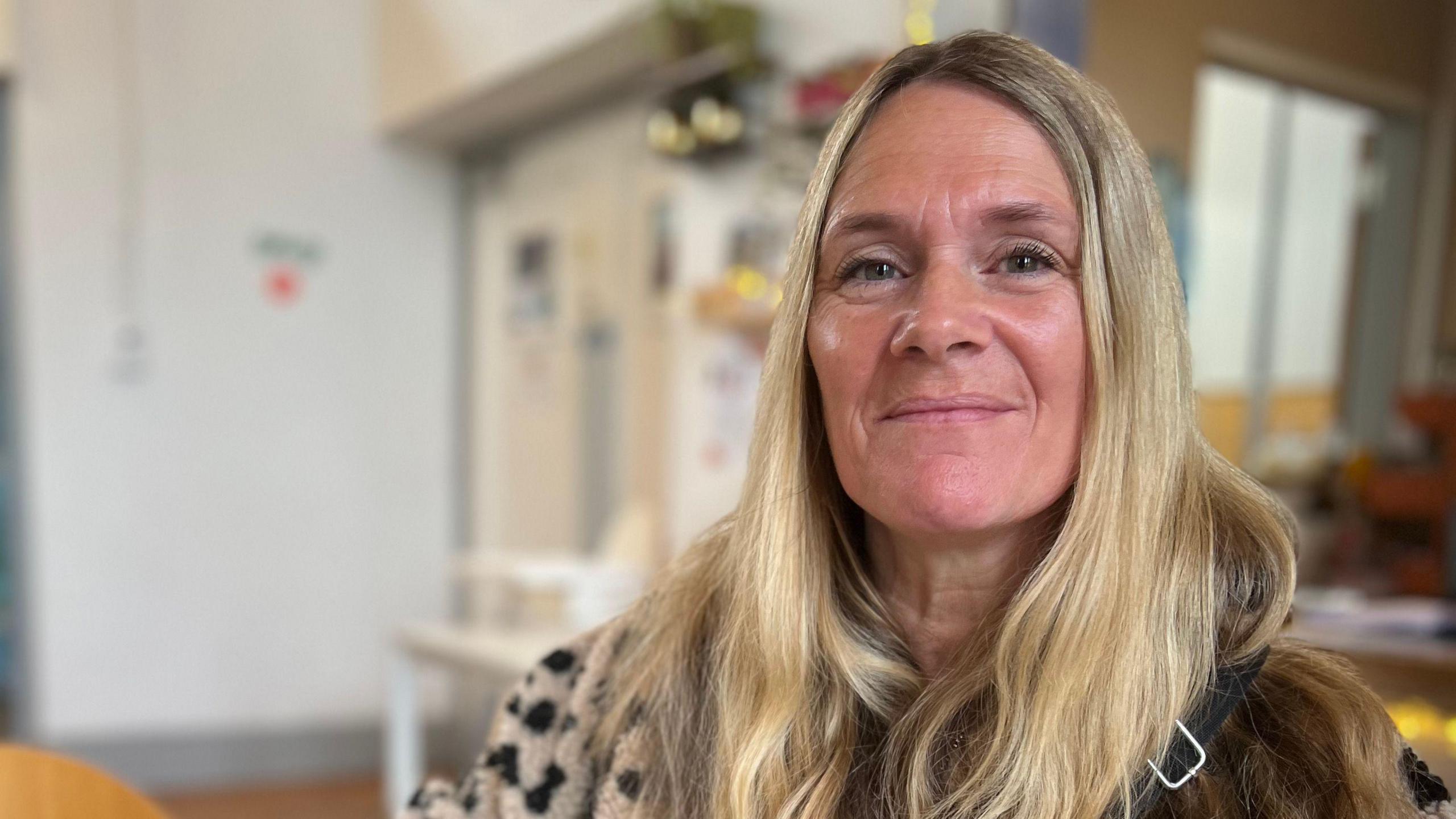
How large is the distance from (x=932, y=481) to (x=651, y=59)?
2.71 meters

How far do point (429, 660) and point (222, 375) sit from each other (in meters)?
1.85

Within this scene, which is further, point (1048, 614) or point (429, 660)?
point (429, 660)

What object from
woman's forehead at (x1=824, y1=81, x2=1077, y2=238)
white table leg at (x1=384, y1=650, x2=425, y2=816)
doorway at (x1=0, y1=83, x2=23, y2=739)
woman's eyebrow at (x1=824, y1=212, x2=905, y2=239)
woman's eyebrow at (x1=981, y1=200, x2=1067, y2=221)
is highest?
woman's forehead at (x1=824, y1=81, x2=1077, y2=238)

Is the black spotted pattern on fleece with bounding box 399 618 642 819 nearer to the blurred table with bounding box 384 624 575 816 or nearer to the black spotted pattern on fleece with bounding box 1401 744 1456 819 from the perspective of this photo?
the black spotted pattern on fleece with bounding box 1401 744 1456 819

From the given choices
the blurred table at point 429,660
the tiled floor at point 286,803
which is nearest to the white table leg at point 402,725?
the blurred table at point 429,660

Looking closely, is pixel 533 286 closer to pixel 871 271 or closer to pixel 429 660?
pixel 429 660

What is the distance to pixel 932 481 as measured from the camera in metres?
0.86

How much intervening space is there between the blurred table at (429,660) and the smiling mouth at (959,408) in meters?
1.79

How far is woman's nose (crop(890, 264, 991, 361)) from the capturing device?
85cm

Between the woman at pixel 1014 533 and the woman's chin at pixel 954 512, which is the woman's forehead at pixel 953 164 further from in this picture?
the woman's chin at pixel 954 512

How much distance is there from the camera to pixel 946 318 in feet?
2.80

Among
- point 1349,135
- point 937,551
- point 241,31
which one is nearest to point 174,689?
point 241,31

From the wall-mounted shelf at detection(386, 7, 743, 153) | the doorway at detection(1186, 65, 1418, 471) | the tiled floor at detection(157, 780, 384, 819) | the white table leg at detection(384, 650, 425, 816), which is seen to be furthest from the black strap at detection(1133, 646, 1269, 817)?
the tiled floor at detection(157, 780, 384, 819)

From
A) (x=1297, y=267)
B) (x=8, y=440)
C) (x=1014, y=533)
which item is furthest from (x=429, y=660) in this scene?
(x=1297, y=267)
